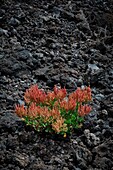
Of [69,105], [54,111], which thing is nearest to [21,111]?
[54,111]

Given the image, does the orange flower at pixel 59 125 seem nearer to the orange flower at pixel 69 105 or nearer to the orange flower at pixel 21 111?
the orange flower at pixel 69 105

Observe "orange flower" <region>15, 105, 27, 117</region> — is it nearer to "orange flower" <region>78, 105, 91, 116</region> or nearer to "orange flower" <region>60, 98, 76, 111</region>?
"orange flower" <region>60, 98, 76, 111</region>

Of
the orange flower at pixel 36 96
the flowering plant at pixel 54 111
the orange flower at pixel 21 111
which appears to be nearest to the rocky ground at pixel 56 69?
the flowering plant at pixel 54 111

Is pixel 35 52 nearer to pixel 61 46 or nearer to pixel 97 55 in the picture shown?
pixel 61 46

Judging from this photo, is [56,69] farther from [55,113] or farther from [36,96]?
[55,113]

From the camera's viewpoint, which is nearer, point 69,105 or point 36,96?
point 69,105

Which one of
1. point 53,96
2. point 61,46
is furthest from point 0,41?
point 53,96

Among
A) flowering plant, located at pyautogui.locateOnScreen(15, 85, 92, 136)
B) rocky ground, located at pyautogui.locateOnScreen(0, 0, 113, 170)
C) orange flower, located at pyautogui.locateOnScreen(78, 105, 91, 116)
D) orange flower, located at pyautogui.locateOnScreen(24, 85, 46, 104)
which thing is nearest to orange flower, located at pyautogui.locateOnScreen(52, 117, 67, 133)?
flowering plant, located at pyautogui.locateOnScreen(15, 85, 92, 136)
